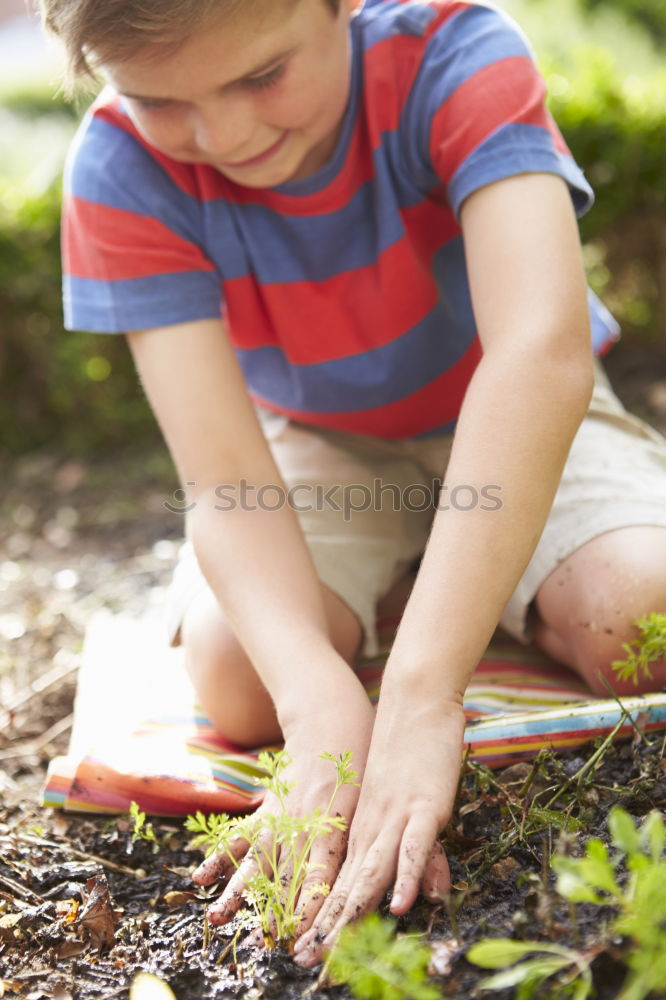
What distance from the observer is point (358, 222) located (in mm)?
2123

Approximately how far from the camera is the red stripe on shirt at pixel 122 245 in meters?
2.04

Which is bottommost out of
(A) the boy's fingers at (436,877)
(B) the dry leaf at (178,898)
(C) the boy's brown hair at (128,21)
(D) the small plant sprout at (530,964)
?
(B) the dry leaf at (178,898)

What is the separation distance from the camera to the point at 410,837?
1314 mm

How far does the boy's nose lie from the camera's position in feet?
5.33

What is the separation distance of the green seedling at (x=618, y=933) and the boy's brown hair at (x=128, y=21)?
126cm

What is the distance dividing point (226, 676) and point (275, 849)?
72 cm

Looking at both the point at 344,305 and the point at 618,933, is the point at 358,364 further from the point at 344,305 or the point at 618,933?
the point at 618,933

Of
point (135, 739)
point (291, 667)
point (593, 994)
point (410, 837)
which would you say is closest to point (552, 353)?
point (291, 667)

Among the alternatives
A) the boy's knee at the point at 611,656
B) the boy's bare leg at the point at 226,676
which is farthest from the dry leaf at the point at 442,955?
the boy's bare leg at the point at 226,676

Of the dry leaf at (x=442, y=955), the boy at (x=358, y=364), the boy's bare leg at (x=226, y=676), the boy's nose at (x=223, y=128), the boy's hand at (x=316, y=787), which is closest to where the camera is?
the dry leaf at (x=442, y=955)

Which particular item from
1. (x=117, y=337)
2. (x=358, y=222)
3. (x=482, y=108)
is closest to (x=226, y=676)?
(x=358, y=222)

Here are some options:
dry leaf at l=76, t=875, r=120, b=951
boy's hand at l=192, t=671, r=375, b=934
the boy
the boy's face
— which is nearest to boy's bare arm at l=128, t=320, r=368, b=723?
the boy

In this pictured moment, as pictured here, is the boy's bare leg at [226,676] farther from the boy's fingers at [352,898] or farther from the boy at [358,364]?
the boy's fingers at [352,898]

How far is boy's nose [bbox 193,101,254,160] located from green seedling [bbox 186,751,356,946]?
99 cm
